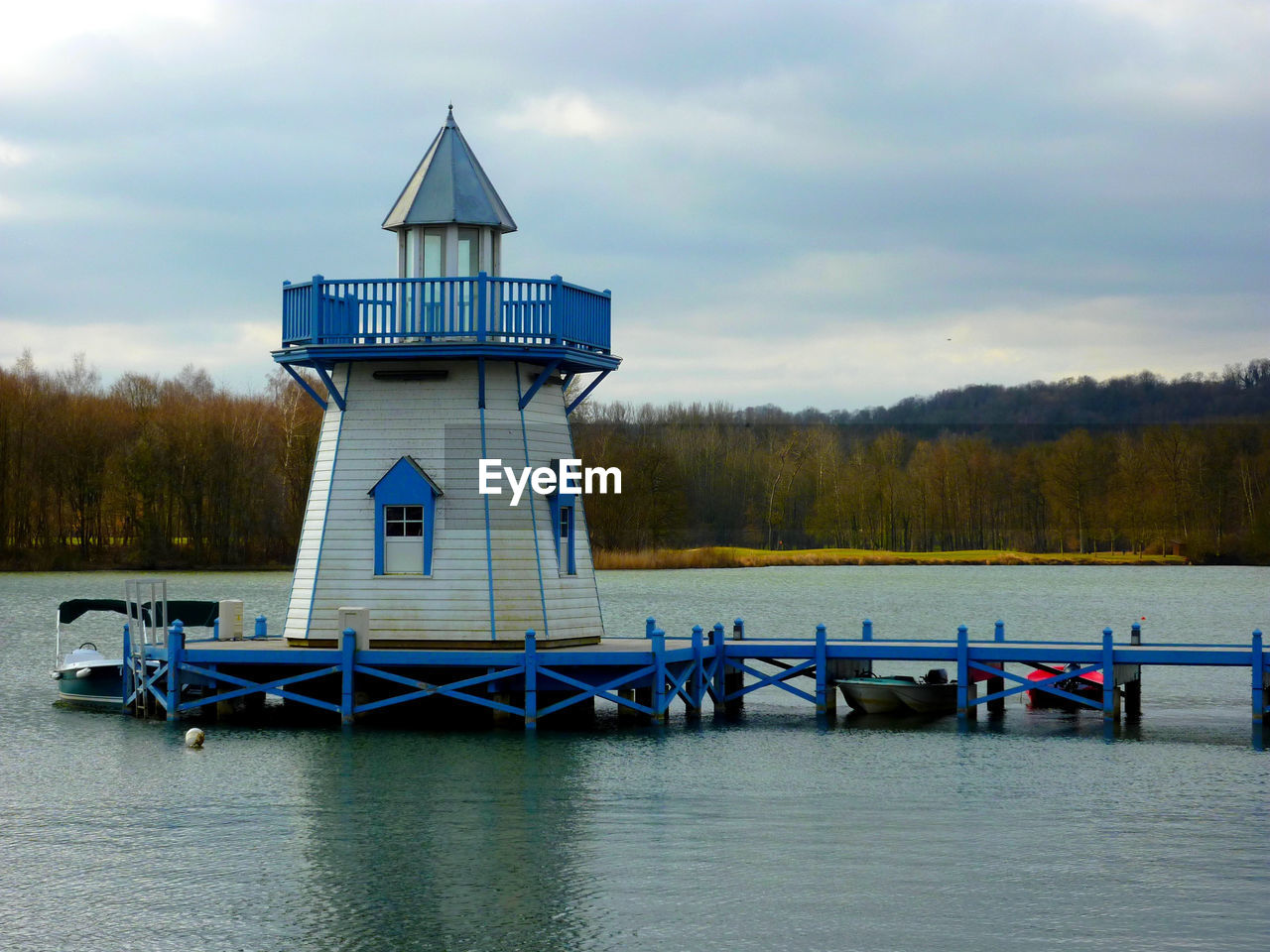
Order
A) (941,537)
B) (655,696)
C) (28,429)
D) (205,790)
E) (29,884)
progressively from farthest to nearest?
(941,537), (28,429), (655,696), (205,790), (29,884)

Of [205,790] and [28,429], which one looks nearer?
[205,790]

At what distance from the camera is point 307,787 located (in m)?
19.8

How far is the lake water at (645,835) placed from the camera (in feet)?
46.5

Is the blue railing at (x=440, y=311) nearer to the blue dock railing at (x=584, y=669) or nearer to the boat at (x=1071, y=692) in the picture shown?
the blue dock railing at (x=584, y=669)

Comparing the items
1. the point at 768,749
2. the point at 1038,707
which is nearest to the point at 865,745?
the point at 768,749

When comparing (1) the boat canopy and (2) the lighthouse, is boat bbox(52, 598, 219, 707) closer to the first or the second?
(1) the boat canopy

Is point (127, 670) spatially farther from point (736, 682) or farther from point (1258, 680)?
point (1258, 680)

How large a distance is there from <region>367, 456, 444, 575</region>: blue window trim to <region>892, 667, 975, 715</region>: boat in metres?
8.21

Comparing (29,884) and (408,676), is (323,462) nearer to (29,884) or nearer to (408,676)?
(408,676)

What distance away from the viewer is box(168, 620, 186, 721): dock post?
2456cm

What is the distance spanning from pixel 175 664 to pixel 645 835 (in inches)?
405

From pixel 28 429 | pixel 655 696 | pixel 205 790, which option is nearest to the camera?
pixel 205 790

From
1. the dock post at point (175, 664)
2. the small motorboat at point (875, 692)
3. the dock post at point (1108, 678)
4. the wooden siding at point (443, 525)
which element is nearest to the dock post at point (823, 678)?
the small motorboat at point (875, 692)

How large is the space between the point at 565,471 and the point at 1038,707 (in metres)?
9.67
